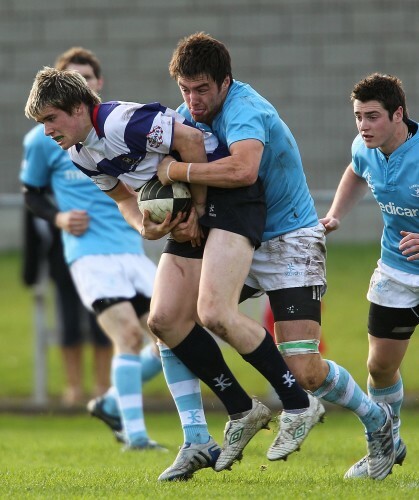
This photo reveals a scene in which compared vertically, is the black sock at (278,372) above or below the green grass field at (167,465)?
above

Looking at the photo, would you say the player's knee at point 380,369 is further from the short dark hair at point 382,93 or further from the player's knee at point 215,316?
the short dark hair at point 382,93

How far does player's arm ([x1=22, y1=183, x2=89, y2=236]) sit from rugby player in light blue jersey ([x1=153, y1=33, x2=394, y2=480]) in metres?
2.46

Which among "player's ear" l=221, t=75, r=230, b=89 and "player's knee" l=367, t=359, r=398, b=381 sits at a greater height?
"player's ear" l=221, t=75, r=230, b=89

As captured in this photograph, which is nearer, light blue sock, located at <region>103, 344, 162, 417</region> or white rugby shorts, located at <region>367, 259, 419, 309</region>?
white rugby shorts, located at <region>367, 259, 419, 309</region>

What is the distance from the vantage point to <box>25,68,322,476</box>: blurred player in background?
625 cm

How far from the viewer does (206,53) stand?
6246 millimetres

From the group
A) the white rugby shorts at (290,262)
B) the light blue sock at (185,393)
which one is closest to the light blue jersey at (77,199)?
the light blue sock at (185,393)

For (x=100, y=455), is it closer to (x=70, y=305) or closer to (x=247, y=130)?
(x=247, y=130)

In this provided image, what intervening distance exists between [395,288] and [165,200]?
1496 millimetres

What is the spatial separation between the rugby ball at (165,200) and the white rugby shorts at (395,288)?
51.5 inches

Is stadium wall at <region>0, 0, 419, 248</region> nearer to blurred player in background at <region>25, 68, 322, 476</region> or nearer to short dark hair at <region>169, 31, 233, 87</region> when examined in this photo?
blurred player in background at <region>25, 68, 322, 476</region>

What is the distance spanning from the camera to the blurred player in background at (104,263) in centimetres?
864

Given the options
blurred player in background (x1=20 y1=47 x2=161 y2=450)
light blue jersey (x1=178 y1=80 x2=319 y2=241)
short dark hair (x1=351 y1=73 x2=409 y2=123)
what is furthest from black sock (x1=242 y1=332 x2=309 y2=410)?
blurred player in background (x1=20 y1=47 x2=161 y2=450)

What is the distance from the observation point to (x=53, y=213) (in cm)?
916
